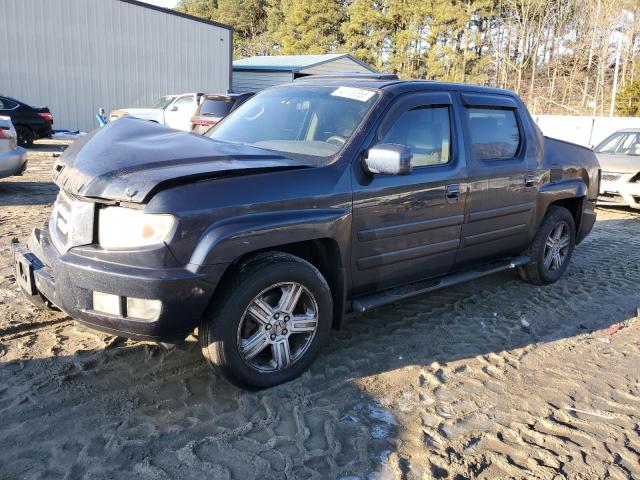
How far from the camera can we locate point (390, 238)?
12.1 ft

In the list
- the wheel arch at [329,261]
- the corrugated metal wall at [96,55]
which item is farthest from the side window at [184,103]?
the wheel arch at [329,261]

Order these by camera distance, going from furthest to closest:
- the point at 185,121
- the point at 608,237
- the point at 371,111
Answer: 1. the point at 185,121
2. the point at 608,237
3. the point at 371,111

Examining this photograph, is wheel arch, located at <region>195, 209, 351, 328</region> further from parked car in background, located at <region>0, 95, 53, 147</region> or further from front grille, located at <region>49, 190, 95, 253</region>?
parked car in background, located at <region>0, 95, 53, 147</region>

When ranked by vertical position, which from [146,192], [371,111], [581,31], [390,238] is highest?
[581,31]

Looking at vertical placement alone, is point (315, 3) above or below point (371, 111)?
above

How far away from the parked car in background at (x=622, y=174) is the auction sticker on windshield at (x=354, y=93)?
7735mm

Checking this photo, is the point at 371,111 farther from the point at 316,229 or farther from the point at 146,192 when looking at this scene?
the point at 146,192

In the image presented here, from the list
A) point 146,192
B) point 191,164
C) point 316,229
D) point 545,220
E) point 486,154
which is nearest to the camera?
point 146,192

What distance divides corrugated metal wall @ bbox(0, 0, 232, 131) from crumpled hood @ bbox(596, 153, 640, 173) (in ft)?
63.4

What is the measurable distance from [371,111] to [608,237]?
5.93 m

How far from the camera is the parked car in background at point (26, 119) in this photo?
15289 mm

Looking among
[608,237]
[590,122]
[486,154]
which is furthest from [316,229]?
[590,122]

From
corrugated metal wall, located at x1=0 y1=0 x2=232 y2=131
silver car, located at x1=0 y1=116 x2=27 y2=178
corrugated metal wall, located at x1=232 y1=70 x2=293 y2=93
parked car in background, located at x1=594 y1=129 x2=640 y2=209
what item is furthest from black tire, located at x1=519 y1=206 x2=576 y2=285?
corrugated metal wall, located at x1=232 y1=70 x2=293 y2=93

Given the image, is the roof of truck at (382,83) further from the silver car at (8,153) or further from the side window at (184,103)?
the side window at (184,103)
